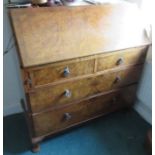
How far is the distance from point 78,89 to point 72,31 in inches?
16.5

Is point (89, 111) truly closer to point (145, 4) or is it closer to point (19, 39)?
point (19, 39)

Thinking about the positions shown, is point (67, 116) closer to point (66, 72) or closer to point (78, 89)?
point (78, 89)

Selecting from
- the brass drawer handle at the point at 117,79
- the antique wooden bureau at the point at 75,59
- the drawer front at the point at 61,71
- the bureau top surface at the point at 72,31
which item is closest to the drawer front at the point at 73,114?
the antique wooden bureau at the point at 75,59

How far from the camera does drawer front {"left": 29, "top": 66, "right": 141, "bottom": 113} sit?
4.01 feet

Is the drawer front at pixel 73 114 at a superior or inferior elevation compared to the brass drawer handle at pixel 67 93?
inferior

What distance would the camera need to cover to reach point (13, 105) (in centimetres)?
180

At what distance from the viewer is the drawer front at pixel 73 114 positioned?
134cm

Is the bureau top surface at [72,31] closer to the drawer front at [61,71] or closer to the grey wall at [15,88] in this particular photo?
the drawer front at [61,71]

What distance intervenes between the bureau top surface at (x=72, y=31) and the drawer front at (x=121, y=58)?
51 millimetres

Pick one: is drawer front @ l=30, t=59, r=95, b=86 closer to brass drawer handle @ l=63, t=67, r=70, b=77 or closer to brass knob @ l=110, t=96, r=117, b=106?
brass drawer handle @ l=63, t=67, r=70, b=77

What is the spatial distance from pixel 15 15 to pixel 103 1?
0.80m

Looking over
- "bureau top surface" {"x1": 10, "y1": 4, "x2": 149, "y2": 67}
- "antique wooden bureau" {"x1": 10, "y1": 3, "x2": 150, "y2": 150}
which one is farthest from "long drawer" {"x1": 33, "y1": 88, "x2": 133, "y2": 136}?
"bureau top surface" {"x1": 10, "y1": 4, "x2": 149, "y2": 67}

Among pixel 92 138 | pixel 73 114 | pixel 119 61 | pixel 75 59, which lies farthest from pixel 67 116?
pixel 119 61

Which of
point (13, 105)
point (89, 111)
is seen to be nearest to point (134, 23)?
point (89, 111)
